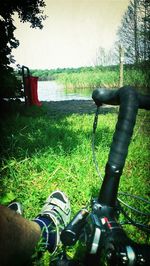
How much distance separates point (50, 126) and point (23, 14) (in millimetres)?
4687

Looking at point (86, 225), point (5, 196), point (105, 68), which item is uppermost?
point (105, 68)

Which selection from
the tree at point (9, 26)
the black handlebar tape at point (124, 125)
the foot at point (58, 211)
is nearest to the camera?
the black handlebar tape at point (124, 125)

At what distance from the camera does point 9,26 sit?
717 cm

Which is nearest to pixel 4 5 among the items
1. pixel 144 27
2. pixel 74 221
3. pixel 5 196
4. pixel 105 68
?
pixel 144 27

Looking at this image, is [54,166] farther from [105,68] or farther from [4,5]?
[105,68]

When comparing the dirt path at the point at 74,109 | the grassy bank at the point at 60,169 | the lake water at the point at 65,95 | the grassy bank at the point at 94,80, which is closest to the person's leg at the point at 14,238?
the grassy bank at the point at 60,169

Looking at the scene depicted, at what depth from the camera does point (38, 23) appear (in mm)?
8938

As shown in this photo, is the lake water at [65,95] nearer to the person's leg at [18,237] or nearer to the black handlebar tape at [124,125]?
the person's leg at [18,237]

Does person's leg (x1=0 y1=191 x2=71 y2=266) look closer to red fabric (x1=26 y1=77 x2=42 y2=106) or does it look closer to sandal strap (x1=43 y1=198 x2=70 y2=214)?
sandal strap (x1=43 y1=198 x2=70 y2=214)

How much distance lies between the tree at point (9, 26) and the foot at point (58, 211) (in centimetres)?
490

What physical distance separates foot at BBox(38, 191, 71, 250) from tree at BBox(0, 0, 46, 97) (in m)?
4.90

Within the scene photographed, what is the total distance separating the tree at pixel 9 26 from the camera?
21.5 ft

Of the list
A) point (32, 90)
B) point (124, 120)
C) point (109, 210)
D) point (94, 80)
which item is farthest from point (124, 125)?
point (94, 80)

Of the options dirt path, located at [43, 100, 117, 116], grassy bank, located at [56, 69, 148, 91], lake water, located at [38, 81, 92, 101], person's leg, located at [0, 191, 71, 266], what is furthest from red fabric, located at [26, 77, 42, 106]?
grassy bank, located at [56, 69, 148, 91]
